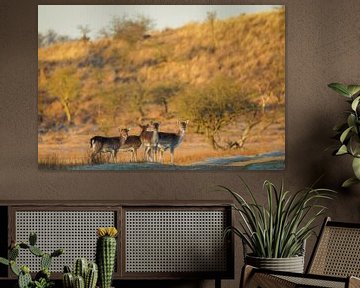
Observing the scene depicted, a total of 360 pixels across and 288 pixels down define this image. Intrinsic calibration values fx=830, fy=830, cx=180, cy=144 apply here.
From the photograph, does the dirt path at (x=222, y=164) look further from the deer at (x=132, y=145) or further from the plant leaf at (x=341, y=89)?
the plant leaf at (x=341, y=89)

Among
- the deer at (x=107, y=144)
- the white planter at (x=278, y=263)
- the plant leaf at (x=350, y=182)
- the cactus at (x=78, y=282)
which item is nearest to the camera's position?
the cactus at (x=78, y=282)

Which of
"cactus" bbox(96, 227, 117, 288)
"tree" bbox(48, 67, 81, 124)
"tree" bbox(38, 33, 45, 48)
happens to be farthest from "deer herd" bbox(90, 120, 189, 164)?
"cactus" bbox(96, 227, 117, 288)

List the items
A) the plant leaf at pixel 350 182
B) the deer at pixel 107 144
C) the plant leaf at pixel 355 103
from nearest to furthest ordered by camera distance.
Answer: the plant leaf at pixel 355 103 < the plant leaf at pixel 350 182 < the deer at pixel 107 144

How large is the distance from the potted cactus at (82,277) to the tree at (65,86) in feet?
6.74

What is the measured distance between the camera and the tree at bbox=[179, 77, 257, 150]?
6094 millimetres

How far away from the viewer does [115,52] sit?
20.0 feet

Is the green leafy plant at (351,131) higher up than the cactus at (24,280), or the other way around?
the green leafy plant at (351,131)

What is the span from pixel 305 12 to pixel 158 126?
1.37 m

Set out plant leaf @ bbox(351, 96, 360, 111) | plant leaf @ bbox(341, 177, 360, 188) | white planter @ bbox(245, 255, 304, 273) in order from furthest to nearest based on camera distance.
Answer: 1. plant leaf @ bbox(341, 177, 360, 188)
2. plant leaf @ bbox(351, 96, 360, 111)
3. white planter @ bbox(245, 255, 304, 273)

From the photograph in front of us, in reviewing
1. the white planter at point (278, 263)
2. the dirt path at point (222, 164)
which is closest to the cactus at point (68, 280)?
the white planter at point (278, 263)

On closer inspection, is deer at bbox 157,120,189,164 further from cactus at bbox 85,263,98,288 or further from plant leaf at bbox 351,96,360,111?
cactus at bbox 85,263,98,288

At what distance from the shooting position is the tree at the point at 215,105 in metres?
6.09

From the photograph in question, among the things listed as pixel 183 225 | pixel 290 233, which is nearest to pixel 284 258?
pixel 290 233

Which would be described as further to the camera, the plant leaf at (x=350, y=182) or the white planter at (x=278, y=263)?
the plant leaf at (x=350, y=182)
